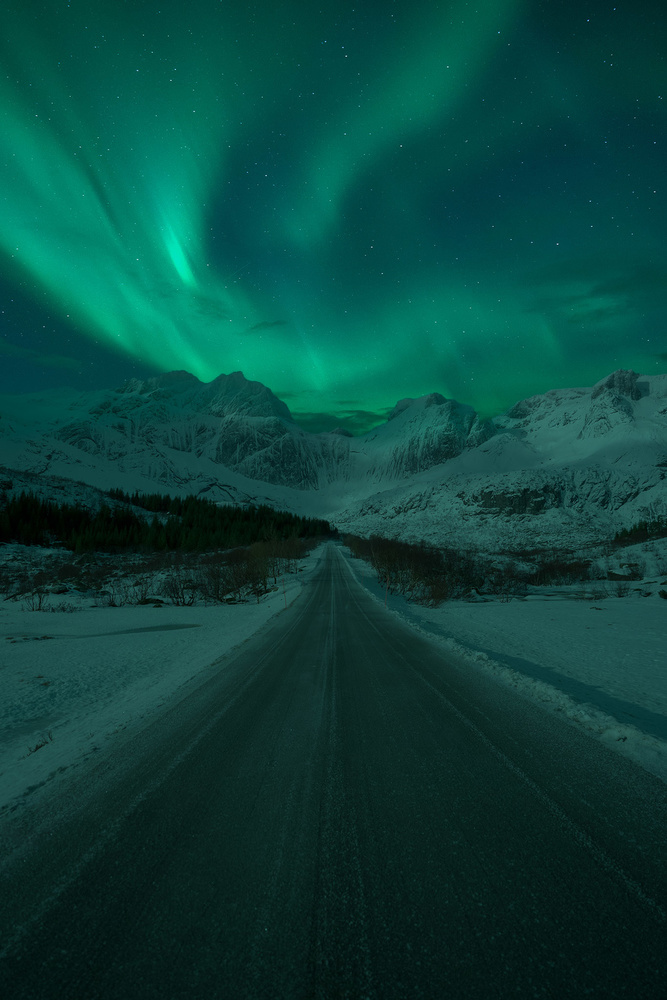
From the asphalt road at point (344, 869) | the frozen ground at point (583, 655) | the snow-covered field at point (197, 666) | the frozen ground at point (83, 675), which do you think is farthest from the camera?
the frozen ground at point (583, 655)

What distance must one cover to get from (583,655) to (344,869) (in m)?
9.35

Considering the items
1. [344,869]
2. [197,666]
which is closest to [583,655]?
[197,666]

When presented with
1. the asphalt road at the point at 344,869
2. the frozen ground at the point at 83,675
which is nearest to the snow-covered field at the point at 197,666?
the frozen ground at the point at 83,675

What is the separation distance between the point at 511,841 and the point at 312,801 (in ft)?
5.23

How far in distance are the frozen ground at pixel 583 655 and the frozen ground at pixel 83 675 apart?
5.89m

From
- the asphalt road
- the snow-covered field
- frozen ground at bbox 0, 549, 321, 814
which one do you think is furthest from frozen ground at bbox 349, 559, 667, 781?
frozen ground at bbox 0, 549, 321, 814

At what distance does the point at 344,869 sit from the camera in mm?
2623

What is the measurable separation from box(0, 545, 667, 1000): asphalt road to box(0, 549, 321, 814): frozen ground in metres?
0.87

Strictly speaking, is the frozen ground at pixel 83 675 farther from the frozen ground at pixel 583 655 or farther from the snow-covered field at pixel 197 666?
the frozen ground at pixel 583 655

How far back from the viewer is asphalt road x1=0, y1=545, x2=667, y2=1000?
1907mm

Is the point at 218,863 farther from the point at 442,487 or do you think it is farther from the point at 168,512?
the point at 442,487

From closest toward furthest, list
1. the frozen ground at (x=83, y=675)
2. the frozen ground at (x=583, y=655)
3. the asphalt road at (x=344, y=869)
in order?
1. the asphalt road at (x=344, y=869)
2. the frozen ground at (x=83, y=675)
3. the frozen ground at (x=583, y=655)

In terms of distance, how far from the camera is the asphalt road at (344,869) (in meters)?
1.91

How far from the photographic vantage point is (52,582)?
88.9 feet
